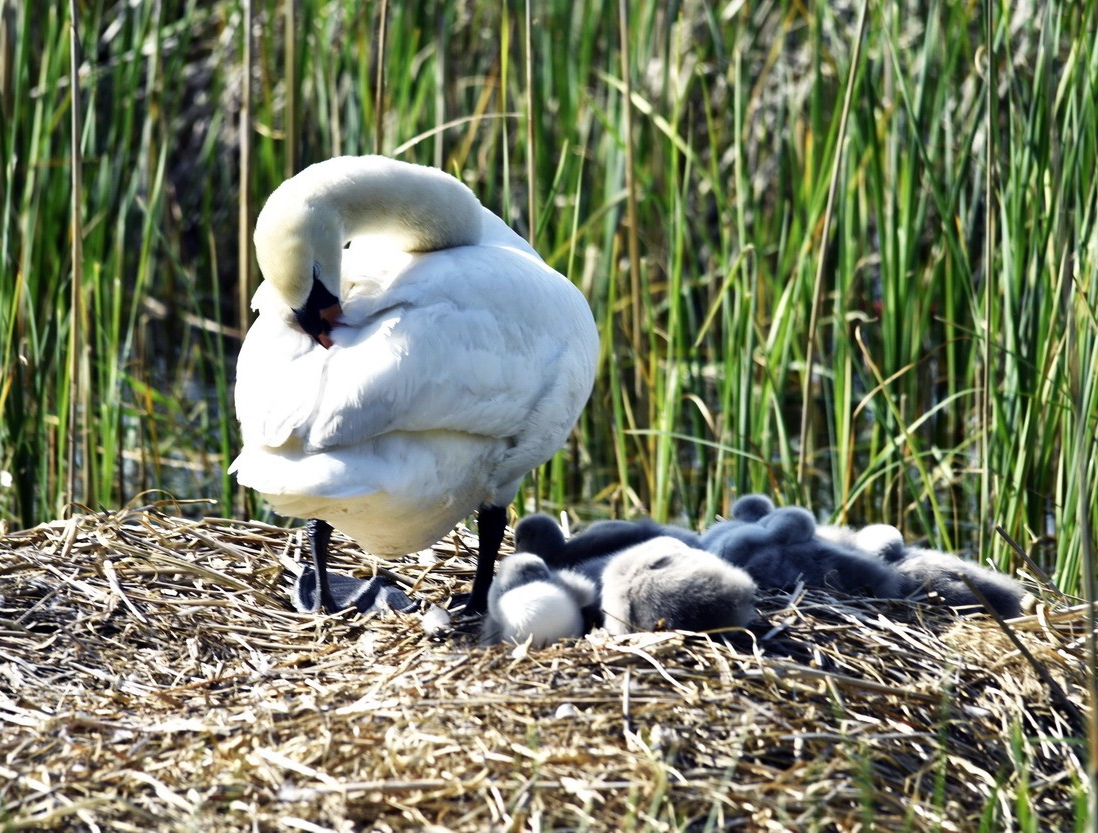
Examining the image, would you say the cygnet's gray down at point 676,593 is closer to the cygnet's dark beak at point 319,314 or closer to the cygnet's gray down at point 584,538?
the cygnet's gray down at point 584,538

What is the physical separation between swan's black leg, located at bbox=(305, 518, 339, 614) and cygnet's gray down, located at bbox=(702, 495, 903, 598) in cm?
101

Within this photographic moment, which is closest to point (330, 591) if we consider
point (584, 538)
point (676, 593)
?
point (584, 538)

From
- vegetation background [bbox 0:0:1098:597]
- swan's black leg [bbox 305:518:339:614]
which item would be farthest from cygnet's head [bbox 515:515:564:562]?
vegetation background [bbox 0:0:1098:597]

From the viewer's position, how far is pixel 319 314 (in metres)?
3.57

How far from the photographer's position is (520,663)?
10.9ft

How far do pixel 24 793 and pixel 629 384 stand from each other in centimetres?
466

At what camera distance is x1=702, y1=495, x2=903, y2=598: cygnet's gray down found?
12.8 feet

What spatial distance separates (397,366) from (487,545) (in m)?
0.76

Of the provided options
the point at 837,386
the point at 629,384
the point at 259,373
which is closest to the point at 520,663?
the point at 259,373

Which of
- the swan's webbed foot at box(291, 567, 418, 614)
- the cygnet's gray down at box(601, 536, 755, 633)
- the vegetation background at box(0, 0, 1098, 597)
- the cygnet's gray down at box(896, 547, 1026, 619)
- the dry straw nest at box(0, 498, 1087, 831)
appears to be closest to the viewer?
the dry straw nest at box(0, 498, 1087, 831)

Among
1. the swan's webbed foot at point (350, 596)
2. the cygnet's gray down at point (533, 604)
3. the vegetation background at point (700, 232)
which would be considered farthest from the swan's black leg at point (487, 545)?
the vegetation background at point (700, 232)

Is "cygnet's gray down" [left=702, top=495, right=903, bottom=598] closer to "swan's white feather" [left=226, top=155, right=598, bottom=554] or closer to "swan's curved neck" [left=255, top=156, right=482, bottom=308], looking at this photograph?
"swan's white feather" [left=226, top=155, right=598, bottom=554]

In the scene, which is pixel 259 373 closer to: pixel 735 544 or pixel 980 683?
pixel 735 544

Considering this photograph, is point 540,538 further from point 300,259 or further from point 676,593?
point 300,259
